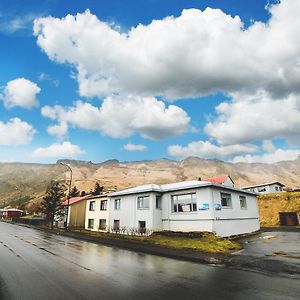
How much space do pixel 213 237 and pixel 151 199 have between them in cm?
980

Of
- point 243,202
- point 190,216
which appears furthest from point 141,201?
point 243,202

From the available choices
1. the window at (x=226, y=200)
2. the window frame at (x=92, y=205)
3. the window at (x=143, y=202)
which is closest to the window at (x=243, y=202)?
the window at (x=226, y=200)

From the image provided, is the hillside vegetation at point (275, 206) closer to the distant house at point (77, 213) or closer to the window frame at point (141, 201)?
the window frame at point (141, 201)

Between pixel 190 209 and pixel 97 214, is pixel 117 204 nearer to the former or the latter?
pixel 97 214

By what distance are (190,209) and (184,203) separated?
1240 millimetres

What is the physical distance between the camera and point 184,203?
3033 cm

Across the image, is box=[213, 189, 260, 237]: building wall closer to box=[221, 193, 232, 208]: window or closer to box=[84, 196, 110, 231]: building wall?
box=[221, 193, 232, 208]: window

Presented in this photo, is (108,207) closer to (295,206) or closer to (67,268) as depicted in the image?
(67,268)

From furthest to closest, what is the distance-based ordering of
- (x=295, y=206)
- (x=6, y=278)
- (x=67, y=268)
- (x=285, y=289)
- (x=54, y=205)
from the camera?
1. (x=54, y=205)
2. (x=295, y=206)
3. (x=67, y=268)
4. (x=6, y=278)
5. (x=285, y=289)

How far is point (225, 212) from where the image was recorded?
29062 mm

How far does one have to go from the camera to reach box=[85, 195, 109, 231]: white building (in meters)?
42.7

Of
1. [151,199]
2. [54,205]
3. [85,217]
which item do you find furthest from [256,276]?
[54,205]

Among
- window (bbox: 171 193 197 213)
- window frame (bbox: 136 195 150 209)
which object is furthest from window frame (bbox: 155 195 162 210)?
window (bbox: 171 193 197 213)

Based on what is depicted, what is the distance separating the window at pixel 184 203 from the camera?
95.8 feet
